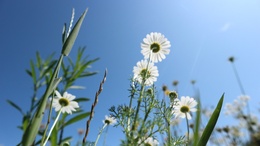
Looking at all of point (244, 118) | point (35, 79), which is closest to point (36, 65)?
point (35, 79)

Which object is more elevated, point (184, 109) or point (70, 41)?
point (184, 109)

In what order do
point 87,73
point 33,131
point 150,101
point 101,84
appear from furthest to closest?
point 87,73 < point 150,101 < point 101,84 < point 33,131

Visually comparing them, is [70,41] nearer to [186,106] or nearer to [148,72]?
[148,72]

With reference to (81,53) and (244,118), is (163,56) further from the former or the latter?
(244,118)

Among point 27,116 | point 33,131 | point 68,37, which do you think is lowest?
point 33,131

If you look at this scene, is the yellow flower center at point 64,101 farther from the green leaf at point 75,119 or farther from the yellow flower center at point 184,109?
the yellow flower center at point 184,109

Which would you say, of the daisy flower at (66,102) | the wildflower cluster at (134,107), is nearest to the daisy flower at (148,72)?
the wildflower cluster at (134,107)

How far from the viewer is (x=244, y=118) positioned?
391 cm

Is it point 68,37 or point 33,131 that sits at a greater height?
point 68,37

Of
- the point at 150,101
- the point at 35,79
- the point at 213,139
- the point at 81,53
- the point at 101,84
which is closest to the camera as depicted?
the point at 101,84

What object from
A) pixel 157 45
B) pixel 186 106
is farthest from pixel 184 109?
pixel 157 45

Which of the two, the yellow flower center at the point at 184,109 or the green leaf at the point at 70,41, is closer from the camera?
the green leaf at the point at 70,41

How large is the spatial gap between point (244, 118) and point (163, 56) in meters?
3.43

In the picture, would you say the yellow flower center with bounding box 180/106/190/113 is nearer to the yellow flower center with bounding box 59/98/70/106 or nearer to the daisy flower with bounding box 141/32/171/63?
the daisy flower with bounding box 141/32/171/63
